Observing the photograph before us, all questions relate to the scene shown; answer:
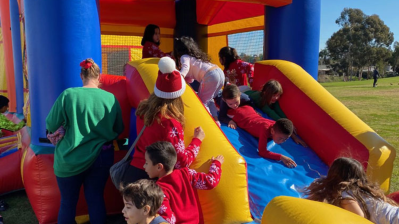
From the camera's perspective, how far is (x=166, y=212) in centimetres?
176

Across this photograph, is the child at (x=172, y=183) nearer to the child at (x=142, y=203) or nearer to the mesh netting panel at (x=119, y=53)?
the child at (x=142, y=203)

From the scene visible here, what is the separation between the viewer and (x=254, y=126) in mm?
3170

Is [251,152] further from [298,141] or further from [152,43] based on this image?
[152,43]

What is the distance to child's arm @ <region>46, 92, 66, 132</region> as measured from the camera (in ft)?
7.49

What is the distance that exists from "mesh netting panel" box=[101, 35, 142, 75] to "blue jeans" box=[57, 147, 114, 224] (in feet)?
16.7

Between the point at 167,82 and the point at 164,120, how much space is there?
23 centimetres

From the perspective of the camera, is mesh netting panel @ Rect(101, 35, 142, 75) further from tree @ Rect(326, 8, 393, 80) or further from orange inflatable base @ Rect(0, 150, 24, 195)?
tree @ Rect(326, 8, 393, 80)

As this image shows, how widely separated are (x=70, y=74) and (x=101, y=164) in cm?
81

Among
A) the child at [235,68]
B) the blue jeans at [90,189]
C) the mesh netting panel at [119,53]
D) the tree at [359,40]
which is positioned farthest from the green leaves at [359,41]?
the blue jeans at [90,189]

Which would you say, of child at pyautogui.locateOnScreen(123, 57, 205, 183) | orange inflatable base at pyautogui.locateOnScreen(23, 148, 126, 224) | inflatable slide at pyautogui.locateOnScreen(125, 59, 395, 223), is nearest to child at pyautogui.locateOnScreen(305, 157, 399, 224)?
inflatable slide at pyautogui.locateOnScreen(125, 59, 395, 223)

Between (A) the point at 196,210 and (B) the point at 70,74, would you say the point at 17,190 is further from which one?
(A) the point at 196,210

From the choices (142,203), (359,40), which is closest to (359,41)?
(359,40)

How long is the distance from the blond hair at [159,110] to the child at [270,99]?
4.95 ft

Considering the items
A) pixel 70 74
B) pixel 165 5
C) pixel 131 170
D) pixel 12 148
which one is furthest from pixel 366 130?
pixel 165 5
